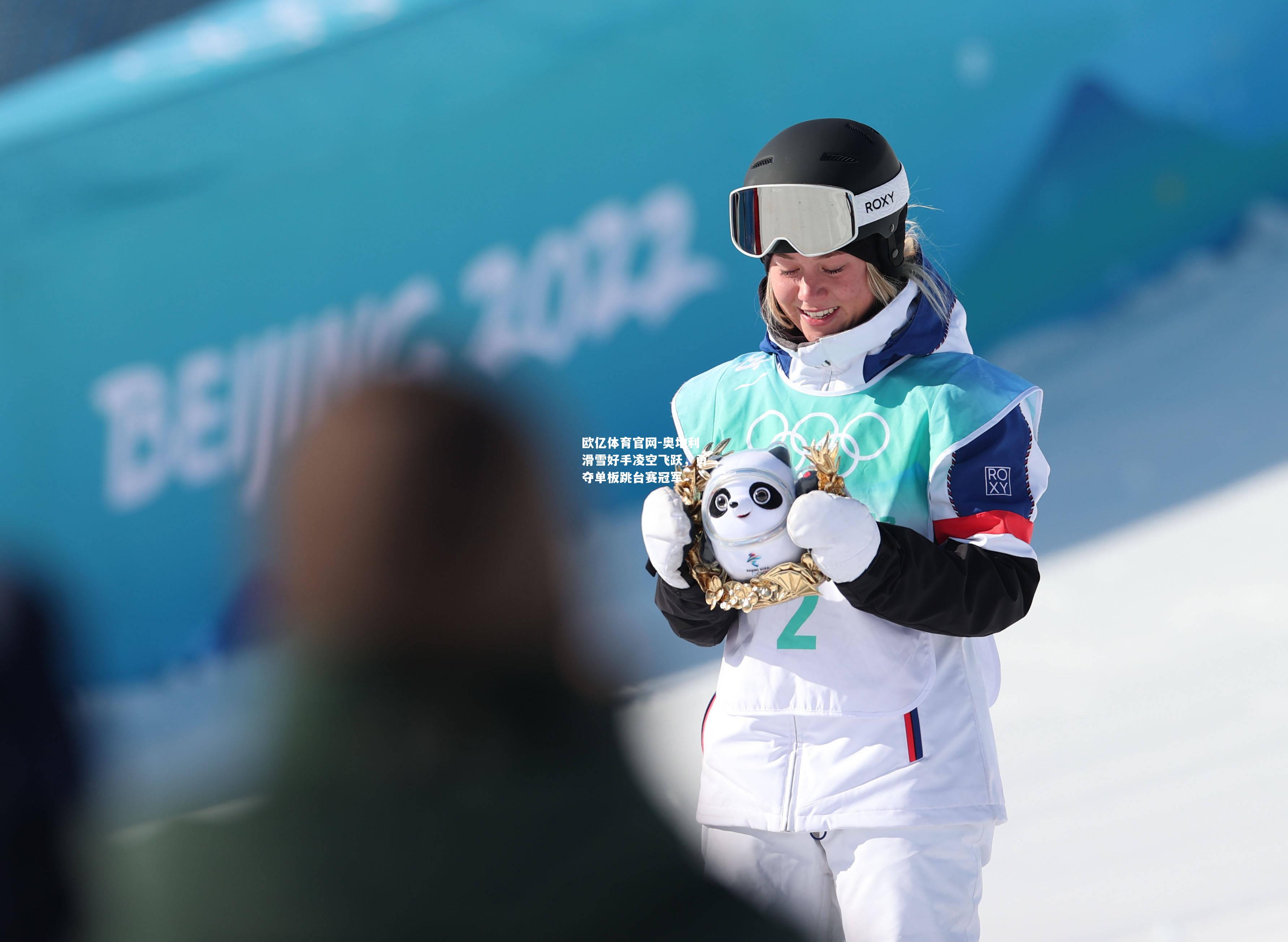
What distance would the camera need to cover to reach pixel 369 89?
397 cm

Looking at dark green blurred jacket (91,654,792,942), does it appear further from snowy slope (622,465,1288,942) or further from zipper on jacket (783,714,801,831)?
snowy slope (622,465,1288,942)

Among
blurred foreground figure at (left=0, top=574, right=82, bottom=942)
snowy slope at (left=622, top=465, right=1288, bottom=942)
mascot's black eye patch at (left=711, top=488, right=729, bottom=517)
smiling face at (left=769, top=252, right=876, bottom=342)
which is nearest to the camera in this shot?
blurred foreground figure at (left=0, top=574, right=82, bottom=942)

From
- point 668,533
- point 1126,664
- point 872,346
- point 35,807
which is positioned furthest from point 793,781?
point 1126,664

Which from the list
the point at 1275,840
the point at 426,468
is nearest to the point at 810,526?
the point at 426,468

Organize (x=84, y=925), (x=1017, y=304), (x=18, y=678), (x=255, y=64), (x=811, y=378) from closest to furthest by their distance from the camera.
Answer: (x=84, y=925)
(x=18, y=678)
(x=811, y=378)
(x=255, y=64)
(x=1017, y=304)

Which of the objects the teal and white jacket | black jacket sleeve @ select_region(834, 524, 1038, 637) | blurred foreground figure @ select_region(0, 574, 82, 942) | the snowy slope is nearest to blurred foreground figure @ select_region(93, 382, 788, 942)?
blurred foreground figure @ select_region(0, 574, 82, 942)

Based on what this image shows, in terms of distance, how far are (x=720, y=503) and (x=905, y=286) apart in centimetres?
42

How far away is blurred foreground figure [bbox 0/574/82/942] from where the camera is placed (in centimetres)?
145

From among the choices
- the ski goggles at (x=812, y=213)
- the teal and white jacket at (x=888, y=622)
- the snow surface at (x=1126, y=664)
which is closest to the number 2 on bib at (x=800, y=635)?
the teal and white jacket at (x=888, y=622)

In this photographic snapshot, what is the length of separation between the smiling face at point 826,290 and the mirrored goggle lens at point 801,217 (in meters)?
0.03

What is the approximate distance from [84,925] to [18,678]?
0.32 metres

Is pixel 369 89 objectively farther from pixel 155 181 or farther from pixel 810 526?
pixel 810 526

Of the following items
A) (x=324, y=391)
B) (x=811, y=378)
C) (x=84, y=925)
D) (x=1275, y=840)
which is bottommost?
(x=1275, y=840)

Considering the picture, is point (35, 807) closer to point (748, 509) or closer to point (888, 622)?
point (748, 509)
